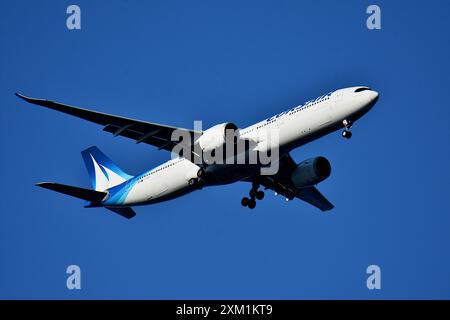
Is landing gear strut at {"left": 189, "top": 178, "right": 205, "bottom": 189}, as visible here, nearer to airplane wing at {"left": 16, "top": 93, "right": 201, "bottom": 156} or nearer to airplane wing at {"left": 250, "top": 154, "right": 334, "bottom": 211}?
airplane wing at {"left": 16, "top": 93, "right": 201, "bottom": 156}

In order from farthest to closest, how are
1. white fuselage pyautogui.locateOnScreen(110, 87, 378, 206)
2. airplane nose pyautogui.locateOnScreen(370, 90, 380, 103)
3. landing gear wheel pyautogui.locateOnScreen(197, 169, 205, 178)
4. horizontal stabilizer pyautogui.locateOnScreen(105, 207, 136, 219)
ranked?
horizontal stabilizer pyautogui.locateOnScreen(105, 207, 136, 219), landing gear wheel pyautogui.locateOnScreen(197, 169, 205, 178), white fuselage pyautogui.locateOnScreen(110, 87, 378, 206), airplane nose pyautogui.locateOnScreen(370, 90, 380, 103)

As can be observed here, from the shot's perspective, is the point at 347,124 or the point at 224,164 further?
the point at 224,164

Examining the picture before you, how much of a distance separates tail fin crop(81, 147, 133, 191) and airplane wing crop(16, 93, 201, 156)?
6130 millimetres

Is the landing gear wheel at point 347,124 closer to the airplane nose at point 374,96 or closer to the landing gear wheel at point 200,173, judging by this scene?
the airplane nose at point 374,96

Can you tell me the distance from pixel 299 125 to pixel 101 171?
55.8 feet

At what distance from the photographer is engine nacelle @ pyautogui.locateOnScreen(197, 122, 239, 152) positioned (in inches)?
1537

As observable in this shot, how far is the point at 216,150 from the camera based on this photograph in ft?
129

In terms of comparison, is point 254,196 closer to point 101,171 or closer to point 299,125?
point 299,125

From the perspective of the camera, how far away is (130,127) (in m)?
40.5

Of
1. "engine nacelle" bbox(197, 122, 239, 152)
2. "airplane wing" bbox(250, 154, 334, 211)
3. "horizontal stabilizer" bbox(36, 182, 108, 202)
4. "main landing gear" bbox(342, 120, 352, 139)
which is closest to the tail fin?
"horizontal stabilizer" bbox(36, 182, 108, 202)

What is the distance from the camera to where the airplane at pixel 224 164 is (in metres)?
37.7

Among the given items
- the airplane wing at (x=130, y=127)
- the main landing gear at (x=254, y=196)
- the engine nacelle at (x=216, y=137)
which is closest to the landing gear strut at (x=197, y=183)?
the engine nacelle at (x=216, y=137)

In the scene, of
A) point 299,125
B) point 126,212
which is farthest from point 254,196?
point 299,125

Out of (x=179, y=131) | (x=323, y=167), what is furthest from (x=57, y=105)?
(x=323, y=167)
